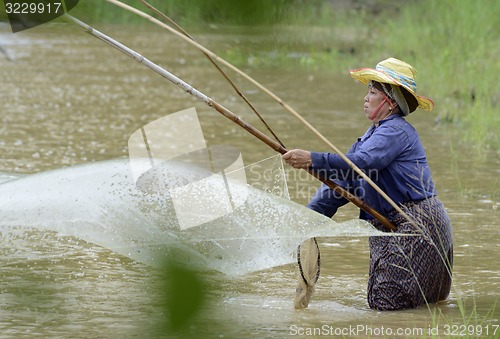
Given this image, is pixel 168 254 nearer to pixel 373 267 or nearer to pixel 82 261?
pixel 373 267

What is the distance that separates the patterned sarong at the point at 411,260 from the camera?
3.60 meters

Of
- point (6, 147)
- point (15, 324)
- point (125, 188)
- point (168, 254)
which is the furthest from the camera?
point (6, 147)

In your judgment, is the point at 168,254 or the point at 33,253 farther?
the point at 33,253

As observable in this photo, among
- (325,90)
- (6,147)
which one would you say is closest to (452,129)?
(325,90)

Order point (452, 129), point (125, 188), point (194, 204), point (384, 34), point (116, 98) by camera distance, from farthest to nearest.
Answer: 1. point (384, 34)
2. point (116, 98)
3. point (452, 129)
4. point (194, 204)
5. point (125, 188)

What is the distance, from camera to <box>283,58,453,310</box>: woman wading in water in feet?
11.8

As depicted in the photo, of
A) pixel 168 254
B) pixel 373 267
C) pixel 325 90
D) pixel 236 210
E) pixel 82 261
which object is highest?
pixel 168 254

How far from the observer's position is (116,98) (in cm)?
1139

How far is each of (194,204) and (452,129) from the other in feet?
22.9

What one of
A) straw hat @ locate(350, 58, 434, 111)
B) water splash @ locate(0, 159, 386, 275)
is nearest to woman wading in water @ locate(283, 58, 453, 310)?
straw hat @ locate(350, 58, 434, 111)

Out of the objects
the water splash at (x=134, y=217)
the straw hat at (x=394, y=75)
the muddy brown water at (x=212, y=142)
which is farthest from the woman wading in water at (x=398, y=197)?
the water splash at (x=134, y=217)

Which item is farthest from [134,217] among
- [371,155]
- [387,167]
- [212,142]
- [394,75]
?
[212,142]

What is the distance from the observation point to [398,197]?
364 cm

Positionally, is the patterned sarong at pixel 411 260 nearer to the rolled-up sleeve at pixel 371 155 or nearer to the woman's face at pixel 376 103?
the rolled-up sleeve at pixel 371 155
